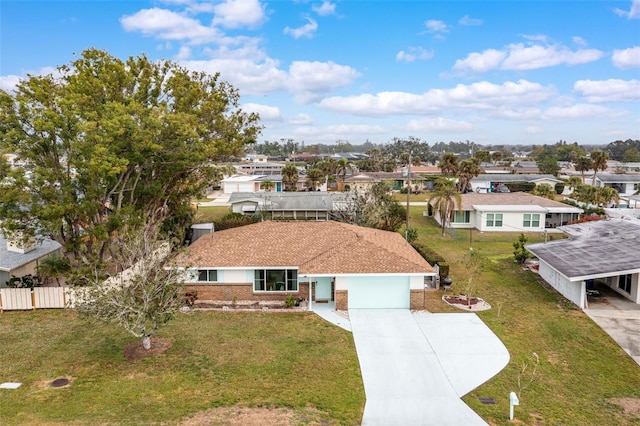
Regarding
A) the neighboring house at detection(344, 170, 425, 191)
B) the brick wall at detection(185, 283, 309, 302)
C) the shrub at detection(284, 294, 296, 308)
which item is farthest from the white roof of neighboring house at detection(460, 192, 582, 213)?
the brick wall at detection(185, 283, 309, 302)

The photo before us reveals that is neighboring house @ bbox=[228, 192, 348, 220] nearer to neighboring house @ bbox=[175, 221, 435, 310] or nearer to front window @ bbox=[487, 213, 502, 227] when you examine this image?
front window @ bbox=[487, 213, 502, 227]

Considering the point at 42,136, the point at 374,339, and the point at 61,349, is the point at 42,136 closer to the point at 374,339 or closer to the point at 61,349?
the point at 61,349

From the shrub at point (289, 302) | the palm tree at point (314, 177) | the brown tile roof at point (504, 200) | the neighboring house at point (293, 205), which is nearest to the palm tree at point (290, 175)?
the palm tree at point (314, 177)

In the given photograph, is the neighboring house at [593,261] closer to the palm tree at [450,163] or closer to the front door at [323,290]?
the front door at [323,290]

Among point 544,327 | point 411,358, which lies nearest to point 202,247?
point 411,358

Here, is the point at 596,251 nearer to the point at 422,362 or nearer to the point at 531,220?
the point at 422,362

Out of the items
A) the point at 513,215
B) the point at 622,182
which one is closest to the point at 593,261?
the point at 513,215
